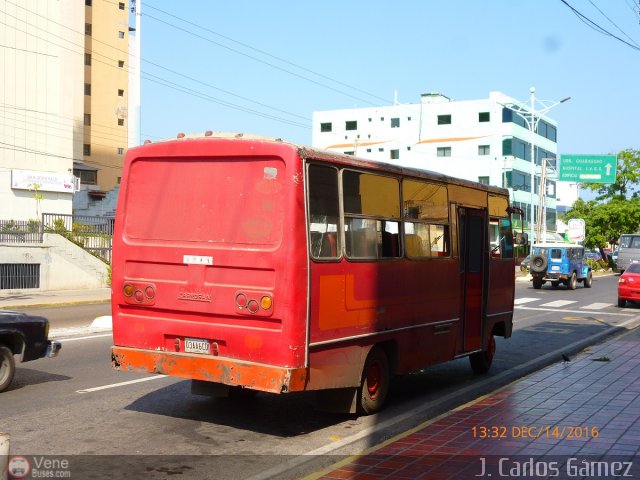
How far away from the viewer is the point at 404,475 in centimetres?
604

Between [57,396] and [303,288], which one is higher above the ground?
[303,288]

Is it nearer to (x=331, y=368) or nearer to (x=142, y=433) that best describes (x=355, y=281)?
(x=331, y=368)

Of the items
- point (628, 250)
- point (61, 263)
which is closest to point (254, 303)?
point (61, 263)

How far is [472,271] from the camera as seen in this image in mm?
11016

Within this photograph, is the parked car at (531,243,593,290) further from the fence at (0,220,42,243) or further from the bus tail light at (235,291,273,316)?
the bus tail light at (235,291,273,316)

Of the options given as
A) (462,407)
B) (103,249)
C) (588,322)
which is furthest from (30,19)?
(462,407)

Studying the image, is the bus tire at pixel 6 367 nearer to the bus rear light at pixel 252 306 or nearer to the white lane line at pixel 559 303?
the bus rear light at pixel 252 306

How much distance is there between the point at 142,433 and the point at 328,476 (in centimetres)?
238

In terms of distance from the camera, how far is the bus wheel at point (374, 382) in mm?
8469

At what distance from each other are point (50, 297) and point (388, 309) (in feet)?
66.6

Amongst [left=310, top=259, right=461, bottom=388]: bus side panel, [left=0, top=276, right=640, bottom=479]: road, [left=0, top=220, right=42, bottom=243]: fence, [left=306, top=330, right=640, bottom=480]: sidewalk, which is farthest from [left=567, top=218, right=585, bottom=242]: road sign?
[left=310, top=259, right=461, bottom=388]: bus side panel

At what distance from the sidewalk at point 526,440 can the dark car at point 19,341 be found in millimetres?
4901

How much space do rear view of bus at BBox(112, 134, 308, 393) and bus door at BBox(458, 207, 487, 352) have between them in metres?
4.07

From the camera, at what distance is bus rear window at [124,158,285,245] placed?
24.3 feet
